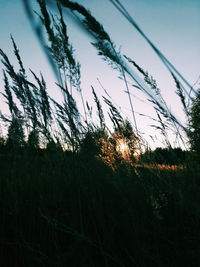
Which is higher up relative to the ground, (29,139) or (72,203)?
(29,139)

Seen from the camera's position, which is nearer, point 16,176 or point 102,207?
point 102,207

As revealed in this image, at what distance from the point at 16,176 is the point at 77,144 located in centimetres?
77

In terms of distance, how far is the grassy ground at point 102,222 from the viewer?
105cm

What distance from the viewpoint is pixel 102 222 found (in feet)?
4.10

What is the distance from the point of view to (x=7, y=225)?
5.08ft

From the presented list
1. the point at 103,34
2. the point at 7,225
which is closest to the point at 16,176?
the point at 7,225

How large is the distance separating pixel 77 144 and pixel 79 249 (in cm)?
145

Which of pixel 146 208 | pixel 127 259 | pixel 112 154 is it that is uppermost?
pixel 112 154

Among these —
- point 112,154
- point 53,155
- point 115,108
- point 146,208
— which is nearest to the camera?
point 146,208

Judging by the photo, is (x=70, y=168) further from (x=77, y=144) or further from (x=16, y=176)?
(x=16, y=176)

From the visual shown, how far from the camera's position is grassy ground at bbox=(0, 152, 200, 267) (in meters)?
1.05

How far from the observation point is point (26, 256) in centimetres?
115

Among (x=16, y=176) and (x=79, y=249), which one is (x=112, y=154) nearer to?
(x=79, y=249)

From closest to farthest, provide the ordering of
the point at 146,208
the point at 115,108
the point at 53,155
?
the point at 146,208
the point at 115,108
the point at 53,155
